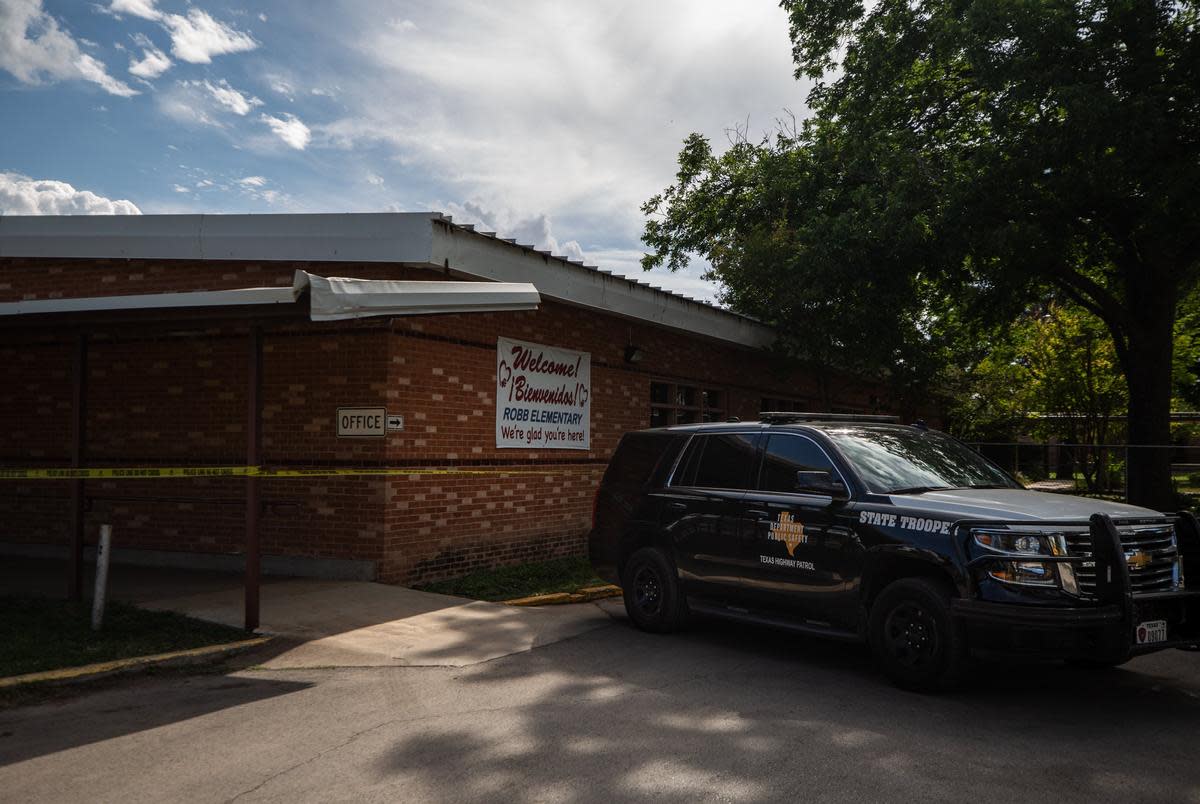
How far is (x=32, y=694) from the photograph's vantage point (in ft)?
20.3

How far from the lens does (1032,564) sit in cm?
580

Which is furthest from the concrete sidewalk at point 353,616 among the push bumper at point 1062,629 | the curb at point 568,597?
the push bumper at point 1062,629

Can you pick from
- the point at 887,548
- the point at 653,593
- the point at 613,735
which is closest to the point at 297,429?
the point at 653,593

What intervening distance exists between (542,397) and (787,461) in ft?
18.3

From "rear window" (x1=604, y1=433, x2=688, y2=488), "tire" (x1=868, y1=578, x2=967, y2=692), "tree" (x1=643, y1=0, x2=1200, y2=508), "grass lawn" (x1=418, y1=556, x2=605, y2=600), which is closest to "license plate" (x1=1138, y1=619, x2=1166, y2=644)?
"tire" (x1=868, y1=578, x2=967, y2=692)

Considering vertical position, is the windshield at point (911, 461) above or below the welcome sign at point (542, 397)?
below

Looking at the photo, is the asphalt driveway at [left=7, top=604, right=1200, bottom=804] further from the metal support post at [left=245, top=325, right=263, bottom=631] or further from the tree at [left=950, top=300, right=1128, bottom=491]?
the tree at [left=950, top=300, right=1128, bottom=491]

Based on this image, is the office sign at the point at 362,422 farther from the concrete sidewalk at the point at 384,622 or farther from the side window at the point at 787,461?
the side window at the point at 787,461

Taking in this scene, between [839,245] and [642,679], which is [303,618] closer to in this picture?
[642,679]

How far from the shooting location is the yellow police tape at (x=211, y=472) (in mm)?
7930

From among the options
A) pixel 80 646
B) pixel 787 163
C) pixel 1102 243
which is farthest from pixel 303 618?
pixel 1102 243

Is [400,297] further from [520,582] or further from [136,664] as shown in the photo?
[520,582]

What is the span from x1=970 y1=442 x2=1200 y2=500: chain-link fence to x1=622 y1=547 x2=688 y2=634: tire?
936cm

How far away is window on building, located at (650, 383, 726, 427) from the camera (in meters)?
15.8
